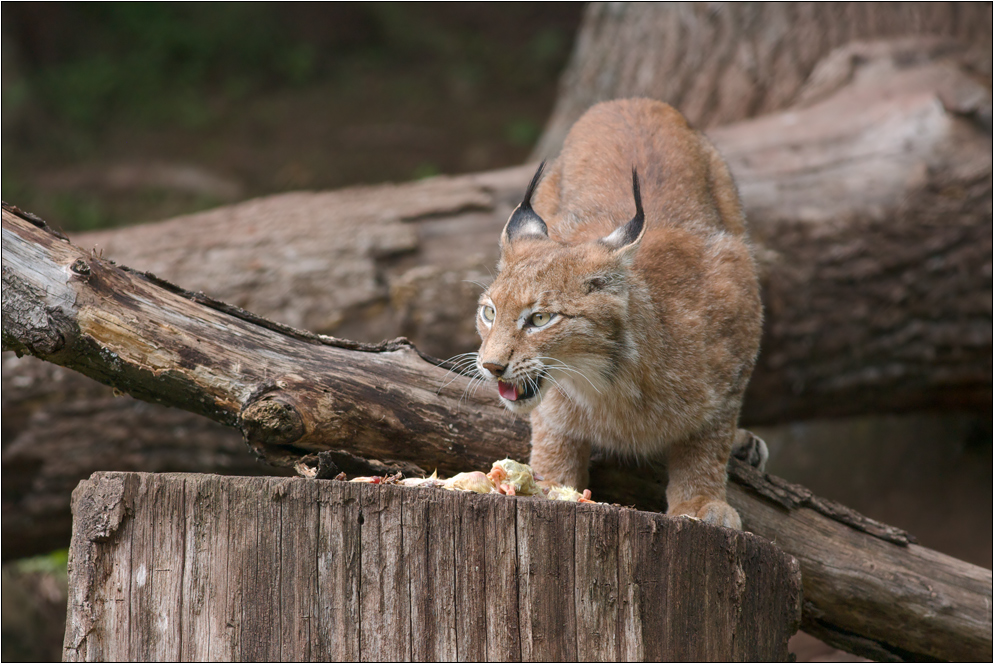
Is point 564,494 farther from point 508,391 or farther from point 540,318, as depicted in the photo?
point 540,318

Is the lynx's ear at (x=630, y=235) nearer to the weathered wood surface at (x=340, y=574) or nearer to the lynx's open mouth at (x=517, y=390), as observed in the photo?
the lynx's open mouth at (x=517, y=390)

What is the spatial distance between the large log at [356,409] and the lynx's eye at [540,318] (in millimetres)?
834

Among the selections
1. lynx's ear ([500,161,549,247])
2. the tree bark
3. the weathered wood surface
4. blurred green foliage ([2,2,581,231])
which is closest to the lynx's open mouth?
lynx's ear ([500,161,549,247])

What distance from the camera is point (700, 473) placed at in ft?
14.1

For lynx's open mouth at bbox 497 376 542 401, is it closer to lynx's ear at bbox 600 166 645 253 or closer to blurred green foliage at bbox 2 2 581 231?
lynx's ear at bbox 600 166 645 253

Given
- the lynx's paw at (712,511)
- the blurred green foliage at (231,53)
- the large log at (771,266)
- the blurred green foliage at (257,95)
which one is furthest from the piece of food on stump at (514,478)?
the blurred green foliage at (231,53)

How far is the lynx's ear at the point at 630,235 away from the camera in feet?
12.8

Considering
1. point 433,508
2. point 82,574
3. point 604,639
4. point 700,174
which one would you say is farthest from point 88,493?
point 700,174

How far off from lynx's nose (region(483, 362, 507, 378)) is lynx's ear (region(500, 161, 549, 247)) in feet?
2.86

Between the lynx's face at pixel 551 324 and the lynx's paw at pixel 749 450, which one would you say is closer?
the lynx's face at pixel 551 324

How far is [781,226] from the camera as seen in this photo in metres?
7.16

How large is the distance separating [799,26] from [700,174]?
14.6 feet

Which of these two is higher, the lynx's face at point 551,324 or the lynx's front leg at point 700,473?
the lynx's face at point 551,324

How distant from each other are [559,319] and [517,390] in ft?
1.21
